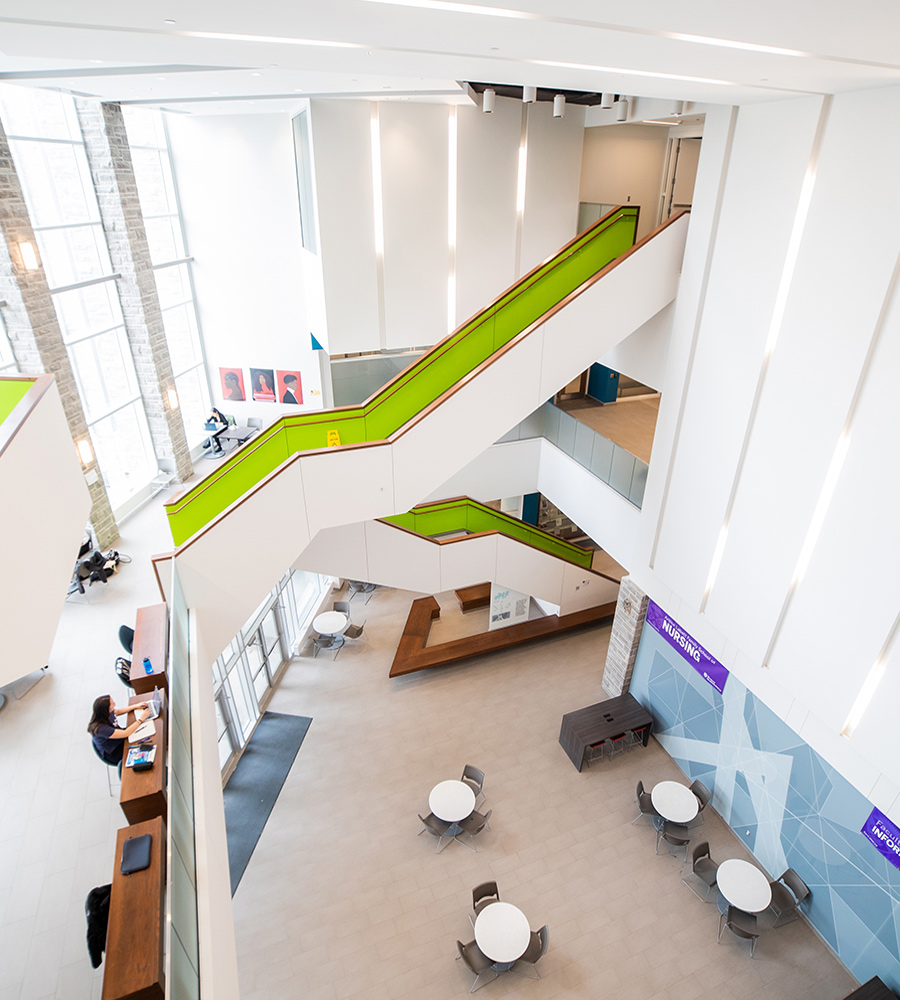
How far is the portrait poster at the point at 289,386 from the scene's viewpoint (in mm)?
13914

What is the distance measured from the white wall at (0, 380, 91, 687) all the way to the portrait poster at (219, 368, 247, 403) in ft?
30.8

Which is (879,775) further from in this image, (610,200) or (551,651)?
(610,200)

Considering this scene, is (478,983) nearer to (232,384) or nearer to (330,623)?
(330,623)

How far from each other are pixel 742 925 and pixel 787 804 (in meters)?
1.50

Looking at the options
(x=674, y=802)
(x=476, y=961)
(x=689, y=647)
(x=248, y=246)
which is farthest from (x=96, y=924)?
(x=248, y=246)

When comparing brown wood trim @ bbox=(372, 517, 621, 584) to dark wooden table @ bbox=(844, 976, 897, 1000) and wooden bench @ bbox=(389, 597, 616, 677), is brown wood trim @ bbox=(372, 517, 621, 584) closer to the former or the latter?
wooden bench @ bbox=(389, 597, 616, 677)

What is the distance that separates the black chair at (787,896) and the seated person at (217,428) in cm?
1330

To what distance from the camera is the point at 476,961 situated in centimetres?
648

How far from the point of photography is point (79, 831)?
245 inches

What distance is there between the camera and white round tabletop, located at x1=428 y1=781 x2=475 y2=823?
25.8ft

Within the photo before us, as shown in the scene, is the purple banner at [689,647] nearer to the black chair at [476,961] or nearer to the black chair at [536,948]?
the black chair at [536,948]

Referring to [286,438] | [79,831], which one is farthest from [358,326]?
[79,831]

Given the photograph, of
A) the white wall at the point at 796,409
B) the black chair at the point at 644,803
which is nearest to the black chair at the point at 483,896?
the black chair at the point at 644,803

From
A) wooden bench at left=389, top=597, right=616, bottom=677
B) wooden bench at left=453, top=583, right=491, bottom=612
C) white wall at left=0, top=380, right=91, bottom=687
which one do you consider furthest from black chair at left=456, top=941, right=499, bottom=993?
wooden bench at left=453, top=583, right=491, bottom=612
